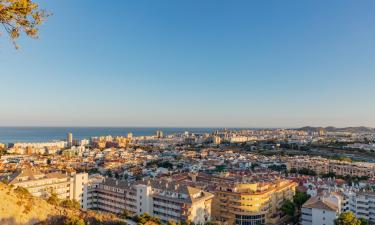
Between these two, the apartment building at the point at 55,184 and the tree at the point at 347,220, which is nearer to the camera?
the tree at the point at 347,220

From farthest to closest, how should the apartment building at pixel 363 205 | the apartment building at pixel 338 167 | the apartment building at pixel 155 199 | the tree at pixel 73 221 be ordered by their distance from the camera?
the apartment building at pixel 338 167, the apartment building at pixel 363 205, the apartment building at pixel 155 199, the tree at pixel 73 221

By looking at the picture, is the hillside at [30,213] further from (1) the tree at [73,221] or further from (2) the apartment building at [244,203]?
(2) the apartment building at [244,203]

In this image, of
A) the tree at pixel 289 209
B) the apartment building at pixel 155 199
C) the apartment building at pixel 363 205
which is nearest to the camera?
the apartment building at pixel 155 199

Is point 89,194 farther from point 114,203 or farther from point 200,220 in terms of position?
point 200,220

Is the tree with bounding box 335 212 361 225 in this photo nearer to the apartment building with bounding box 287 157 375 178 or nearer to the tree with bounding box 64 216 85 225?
the tree with bounding box 64 216 85 225

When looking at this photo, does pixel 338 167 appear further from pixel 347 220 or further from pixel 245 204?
pixel 347 220

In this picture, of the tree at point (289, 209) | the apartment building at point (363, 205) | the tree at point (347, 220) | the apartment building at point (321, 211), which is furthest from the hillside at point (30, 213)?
the apartment building at point (363, 205)
